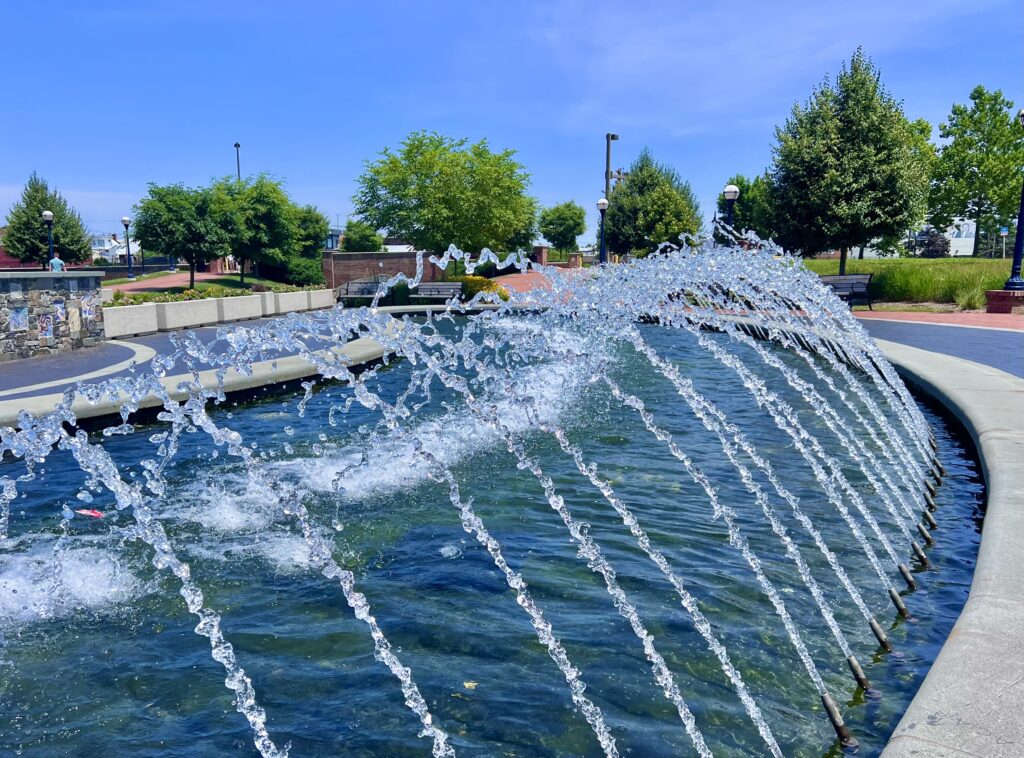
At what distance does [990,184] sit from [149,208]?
4807 centimetres

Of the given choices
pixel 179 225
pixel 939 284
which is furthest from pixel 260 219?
pixel 939 284

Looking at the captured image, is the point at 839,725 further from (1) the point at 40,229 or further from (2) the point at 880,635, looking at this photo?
(1) the point at 40,229

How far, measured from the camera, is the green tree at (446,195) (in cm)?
3800

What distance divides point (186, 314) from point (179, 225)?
59.1 ft

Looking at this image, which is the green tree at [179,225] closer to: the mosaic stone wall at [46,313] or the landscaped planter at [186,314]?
the landscaped planter at [186,314]

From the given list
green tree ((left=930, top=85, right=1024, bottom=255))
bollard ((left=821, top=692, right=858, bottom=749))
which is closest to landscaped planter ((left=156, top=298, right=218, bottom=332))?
bollard ((left=821, top=692, right=858, bottom=749))

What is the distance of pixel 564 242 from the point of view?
78500mm

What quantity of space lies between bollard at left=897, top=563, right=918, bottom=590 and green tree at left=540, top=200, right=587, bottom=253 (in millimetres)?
72712

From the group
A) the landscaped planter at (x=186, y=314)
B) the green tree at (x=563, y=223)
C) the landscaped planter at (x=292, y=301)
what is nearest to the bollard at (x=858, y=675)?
the landscaped planter at (x=186, y=314)

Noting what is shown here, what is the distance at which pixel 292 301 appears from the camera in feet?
93.7

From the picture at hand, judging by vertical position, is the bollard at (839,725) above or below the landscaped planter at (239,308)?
below

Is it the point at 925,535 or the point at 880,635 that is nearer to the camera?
the point at 880,635

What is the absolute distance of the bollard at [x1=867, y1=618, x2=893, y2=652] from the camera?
15.0 feet

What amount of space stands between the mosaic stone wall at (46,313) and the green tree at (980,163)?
49738 mm
